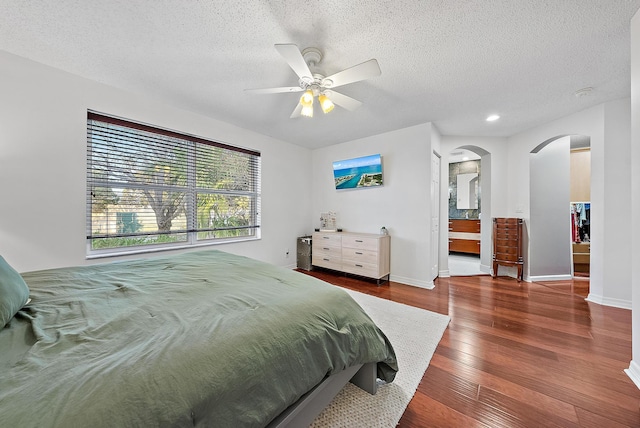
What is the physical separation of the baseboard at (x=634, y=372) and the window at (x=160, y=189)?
13.3ft

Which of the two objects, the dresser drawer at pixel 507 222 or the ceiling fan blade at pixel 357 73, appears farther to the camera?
the dresser drawer at pixel 507 222

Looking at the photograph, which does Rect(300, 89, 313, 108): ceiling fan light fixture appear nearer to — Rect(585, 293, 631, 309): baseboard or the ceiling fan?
the ceiling fan

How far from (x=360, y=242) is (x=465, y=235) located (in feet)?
12.1

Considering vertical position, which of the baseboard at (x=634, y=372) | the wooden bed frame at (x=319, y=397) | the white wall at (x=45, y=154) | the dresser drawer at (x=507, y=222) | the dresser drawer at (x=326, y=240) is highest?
the white wall at (x=45, y=154)

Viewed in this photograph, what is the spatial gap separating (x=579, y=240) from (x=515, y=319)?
314 cm

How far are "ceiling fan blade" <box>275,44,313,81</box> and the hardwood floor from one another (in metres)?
2.33

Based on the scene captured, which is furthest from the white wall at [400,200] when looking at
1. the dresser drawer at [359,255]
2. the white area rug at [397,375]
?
the white area rug at [397,375]

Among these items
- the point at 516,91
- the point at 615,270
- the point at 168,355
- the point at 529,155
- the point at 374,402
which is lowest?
the point at 374,402

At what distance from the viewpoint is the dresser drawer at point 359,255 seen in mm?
3535

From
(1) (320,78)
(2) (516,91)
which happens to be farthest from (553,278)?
(1) (320,78)

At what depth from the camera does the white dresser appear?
3.53m

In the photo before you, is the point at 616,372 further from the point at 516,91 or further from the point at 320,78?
the point at 320,78

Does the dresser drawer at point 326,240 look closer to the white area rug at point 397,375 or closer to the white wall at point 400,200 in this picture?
the white wall at point 400,200

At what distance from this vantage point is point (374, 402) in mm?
1374
